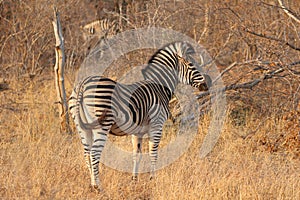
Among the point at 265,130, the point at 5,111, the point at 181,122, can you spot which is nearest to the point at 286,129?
the point at 265,130

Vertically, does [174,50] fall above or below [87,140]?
above

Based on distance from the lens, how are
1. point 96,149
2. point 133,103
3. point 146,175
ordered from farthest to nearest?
point 146,175
point 133,103
point 96,149

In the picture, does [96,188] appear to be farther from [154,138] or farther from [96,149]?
[154,138]

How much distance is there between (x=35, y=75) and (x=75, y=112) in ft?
18.4

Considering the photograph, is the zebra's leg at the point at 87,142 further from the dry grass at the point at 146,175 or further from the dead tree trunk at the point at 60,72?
the dead tree trunk at the point at 60,72

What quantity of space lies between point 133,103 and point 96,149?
717 millimetres

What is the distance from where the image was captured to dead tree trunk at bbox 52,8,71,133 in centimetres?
686

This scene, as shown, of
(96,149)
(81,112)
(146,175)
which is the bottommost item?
(146,175)

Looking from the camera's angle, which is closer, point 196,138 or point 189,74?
point 189,74

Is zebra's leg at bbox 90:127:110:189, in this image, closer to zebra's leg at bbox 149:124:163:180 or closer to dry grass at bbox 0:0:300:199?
dry grass at bbox 0:0:300:199

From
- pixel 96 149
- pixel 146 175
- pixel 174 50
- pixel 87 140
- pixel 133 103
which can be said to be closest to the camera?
pixel 96 149

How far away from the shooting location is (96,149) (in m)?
4.75

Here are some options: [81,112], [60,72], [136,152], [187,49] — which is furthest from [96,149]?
[60,72]

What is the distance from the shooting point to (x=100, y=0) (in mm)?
14031
